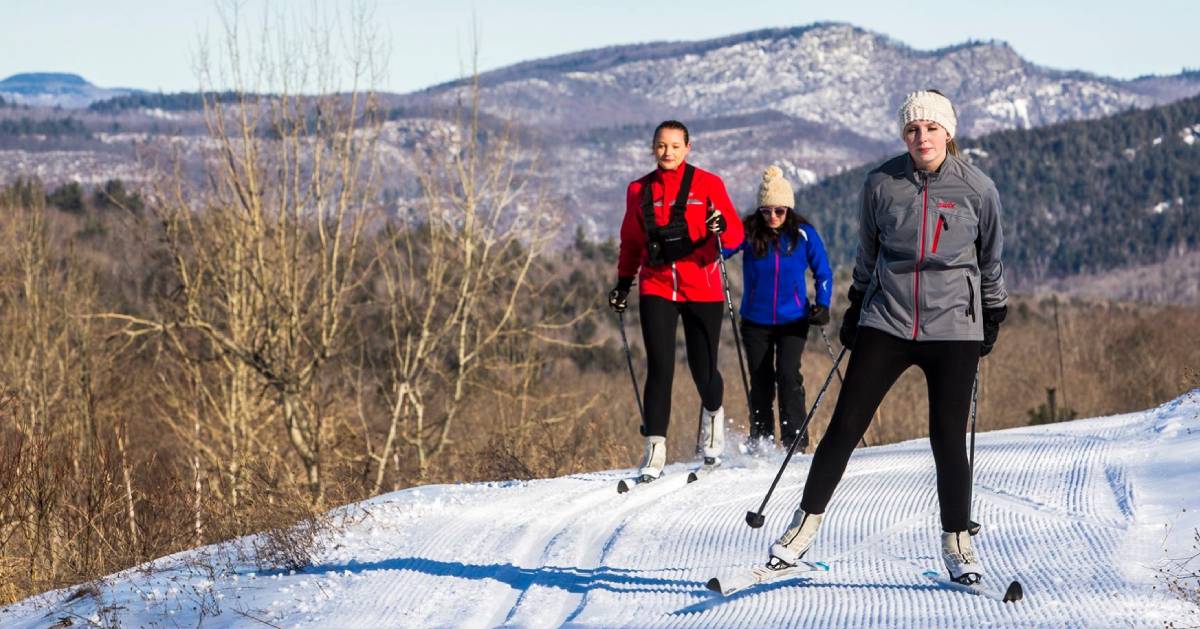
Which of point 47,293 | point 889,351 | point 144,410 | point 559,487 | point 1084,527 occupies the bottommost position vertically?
point 144,410

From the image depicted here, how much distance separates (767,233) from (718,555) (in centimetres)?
329

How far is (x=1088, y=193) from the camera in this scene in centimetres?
17062

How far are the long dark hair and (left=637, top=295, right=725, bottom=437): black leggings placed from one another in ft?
4.30

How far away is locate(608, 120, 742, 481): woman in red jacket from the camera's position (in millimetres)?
7332

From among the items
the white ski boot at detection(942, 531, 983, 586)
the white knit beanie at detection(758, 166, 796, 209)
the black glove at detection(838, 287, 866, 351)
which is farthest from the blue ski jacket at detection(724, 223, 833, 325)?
the white ski boot at detection(942, 531, 983, 586)

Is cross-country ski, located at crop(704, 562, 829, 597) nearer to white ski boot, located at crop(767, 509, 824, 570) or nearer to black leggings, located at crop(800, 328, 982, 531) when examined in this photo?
white ski boot, located at crop(767, 509, 824, 570)

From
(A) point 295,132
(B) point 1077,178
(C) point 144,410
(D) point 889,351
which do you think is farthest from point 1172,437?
(B) point 1077,178

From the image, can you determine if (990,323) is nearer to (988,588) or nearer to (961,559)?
(961,559)

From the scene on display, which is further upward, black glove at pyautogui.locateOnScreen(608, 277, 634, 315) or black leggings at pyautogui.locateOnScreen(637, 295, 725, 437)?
black glove at pyautogui.locateOnScreen(608, 277, 634, 315)

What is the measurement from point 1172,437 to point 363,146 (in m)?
14.4

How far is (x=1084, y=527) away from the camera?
5852 millimetres

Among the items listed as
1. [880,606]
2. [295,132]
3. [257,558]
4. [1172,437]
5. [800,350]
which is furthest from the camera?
[295,132]

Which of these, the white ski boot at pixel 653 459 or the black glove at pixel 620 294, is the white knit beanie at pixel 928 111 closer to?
the black glove at pixel 620 294

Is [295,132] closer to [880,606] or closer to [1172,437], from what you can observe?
[1172,437]
